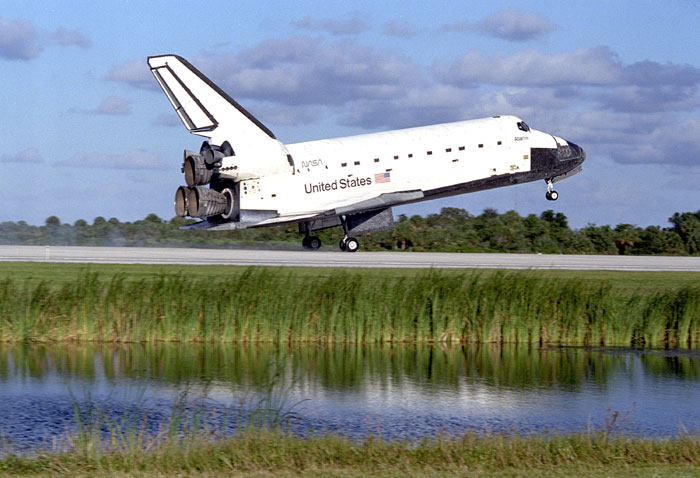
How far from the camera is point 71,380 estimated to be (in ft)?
52.5

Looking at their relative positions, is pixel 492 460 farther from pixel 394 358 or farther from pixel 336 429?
Answer: pixel 394 358

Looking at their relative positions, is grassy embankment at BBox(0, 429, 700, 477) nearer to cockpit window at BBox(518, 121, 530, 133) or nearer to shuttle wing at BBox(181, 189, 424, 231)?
shuttle wing at BBox(181, 189, 424, 231)

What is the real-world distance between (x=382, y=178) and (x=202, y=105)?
739cm

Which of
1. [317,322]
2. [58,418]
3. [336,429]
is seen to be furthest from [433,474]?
[317,322]

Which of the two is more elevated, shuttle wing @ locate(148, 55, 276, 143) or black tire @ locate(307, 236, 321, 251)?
shuttle wing @ locate(148, 55, 276, 143)

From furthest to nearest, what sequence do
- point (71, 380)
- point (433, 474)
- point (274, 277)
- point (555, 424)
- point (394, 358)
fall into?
point (274, 277) < point (394, 358) < point (71, 380) < point (555, 424) < point (433, 474)

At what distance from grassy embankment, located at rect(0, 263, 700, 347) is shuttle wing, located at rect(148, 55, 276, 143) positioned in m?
13.5

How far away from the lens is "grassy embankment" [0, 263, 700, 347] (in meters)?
19.2

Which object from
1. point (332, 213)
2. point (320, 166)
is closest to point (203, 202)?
point (320, 166)

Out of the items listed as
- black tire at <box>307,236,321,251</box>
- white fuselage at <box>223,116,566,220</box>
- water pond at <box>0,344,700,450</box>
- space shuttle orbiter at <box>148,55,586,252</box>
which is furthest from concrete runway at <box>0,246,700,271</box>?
water pond at <box>0,344,700,450</box>

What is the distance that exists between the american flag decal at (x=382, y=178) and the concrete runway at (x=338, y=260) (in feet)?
9.55

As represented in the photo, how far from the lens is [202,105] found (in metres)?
34.3

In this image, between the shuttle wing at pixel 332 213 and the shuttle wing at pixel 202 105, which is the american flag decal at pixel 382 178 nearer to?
the shuttle wing at pixel 332 213

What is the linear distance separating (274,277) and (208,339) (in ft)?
7.36
